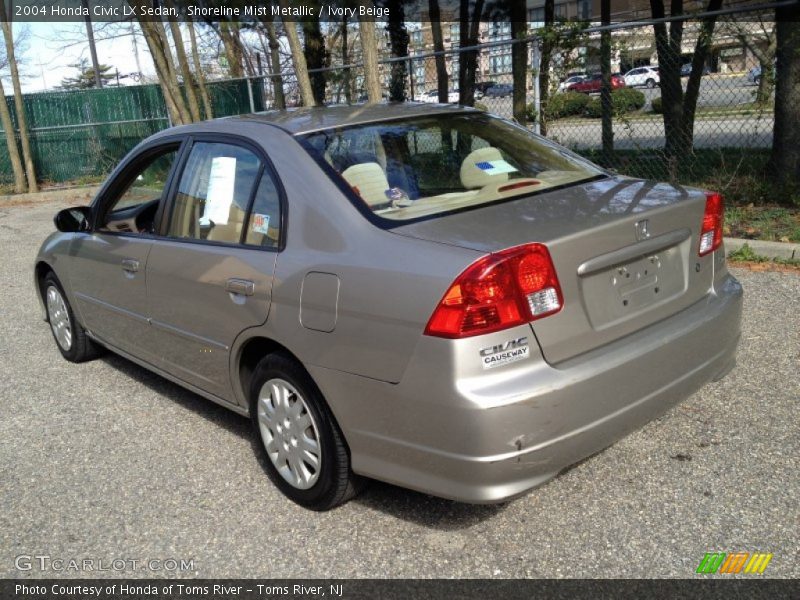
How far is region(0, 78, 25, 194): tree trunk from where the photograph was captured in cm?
1773

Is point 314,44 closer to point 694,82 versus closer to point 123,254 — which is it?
point 694,82

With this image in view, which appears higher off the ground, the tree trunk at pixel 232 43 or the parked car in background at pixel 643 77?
the tree trunk at pixel 232 43

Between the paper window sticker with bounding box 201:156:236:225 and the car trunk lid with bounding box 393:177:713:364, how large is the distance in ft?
3.82

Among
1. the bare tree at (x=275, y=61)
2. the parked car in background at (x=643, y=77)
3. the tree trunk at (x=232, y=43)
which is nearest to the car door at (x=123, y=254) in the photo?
the parked car in background at (x=643, y=77)

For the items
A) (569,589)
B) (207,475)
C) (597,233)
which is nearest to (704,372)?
(597,233)

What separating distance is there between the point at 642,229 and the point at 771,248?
4.23m

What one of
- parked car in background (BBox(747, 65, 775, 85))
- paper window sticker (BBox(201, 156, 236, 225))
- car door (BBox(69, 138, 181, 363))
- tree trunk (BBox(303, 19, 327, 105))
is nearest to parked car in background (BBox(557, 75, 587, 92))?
parked car in background (BBox(747, 65, 775, 85))

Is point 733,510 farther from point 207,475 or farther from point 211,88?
point 211,88

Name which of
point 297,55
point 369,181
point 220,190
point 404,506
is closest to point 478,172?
point 369,181

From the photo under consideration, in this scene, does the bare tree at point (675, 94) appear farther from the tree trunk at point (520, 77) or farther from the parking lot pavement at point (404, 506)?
the parking lot pavement at point (404, 506)

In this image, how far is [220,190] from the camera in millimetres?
3889

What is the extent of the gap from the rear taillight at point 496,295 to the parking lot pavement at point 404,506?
36.7 inches

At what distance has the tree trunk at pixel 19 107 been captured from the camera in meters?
17.5

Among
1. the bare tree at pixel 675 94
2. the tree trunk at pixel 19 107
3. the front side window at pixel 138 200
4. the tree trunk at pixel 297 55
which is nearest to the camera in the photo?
the front side window at pixel 138 200
